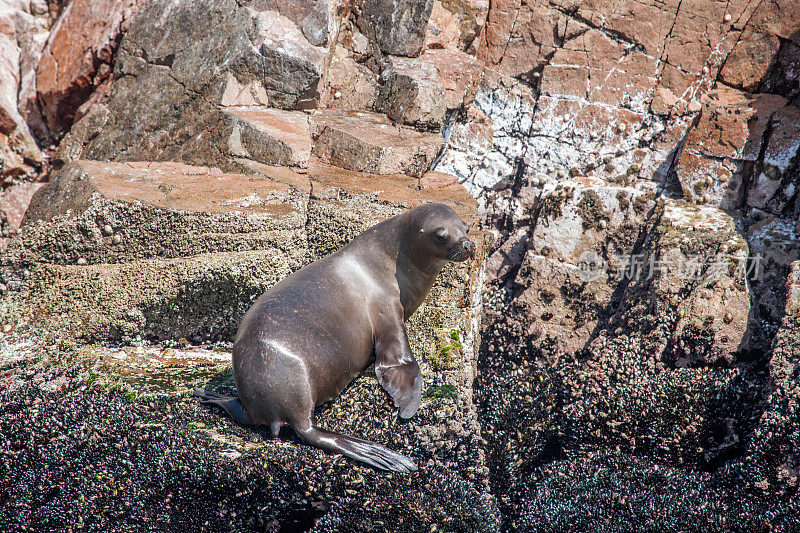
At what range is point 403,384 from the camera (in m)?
4.47

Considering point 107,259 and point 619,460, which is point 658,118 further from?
point 107,259

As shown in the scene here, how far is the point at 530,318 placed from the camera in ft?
23.6

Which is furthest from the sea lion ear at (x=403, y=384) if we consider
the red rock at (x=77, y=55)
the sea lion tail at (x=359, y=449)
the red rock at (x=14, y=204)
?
the red rock at (x=77, y=55)

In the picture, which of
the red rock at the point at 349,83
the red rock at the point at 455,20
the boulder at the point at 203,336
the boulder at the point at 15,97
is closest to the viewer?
the boulder at the point at 203,336

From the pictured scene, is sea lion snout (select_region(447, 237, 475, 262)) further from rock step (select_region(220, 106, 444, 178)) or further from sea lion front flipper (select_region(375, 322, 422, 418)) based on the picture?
rock step (select_region(220, 106, 444, 178))

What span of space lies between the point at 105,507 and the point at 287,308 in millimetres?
1681

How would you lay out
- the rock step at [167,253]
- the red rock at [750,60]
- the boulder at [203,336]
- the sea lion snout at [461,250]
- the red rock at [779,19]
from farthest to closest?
the red rock at [750,60] → the red rock at [779,19] → the rock step at [167,253] → the sea lion snout at [461,250] → the boulder at [203,336]

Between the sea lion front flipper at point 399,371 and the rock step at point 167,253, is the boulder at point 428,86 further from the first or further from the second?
the sea lion front flipper at point 399,371

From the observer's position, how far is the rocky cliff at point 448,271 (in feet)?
13.6

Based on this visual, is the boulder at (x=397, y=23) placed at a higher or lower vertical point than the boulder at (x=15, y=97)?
higher

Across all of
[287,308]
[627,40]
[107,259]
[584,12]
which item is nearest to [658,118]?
[627,40]

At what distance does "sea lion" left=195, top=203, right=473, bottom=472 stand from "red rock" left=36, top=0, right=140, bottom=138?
4.72m

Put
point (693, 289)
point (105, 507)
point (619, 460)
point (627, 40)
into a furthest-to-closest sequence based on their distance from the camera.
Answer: point (627, 40), point (693, 289), point (619, 460), point (105, 507)

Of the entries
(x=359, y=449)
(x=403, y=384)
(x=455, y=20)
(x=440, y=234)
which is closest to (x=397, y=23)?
(x=455, y=20)
